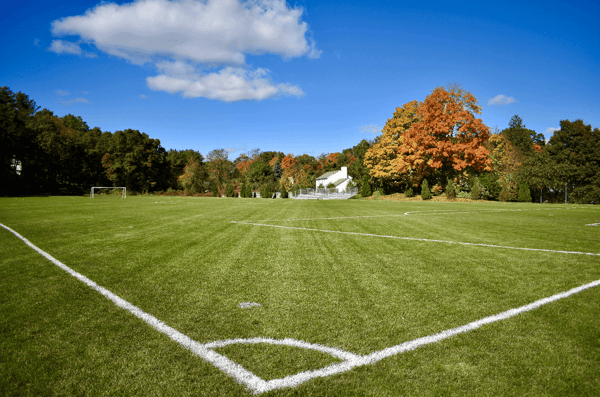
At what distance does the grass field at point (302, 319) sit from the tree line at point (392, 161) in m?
25.3

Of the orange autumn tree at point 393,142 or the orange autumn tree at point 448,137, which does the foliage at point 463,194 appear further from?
the orange autumn tree at point 393,142

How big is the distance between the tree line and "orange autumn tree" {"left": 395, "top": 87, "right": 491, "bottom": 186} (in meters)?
0.09

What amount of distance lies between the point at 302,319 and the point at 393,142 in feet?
114

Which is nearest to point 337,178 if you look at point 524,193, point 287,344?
point 524,193

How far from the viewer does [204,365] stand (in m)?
2.15

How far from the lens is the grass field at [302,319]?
1997mm

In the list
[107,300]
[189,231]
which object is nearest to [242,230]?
[189,231]

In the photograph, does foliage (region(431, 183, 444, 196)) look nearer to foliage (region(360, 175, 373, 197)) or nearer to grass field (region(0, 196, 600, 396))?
foliage (region(360, 175, 373, 197))

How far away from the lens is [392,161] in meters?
34.3

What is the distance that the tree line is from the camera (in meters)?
27.8

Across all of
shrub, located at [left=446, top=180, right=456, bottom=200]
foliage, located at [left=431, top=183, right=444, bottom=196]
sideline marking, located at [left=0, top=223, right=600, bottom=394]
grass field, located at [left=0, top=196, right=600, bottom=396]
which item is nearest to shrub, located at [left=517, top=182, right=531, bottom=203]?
shrub, located at [left=446, top=180, right=456, bottom=200]

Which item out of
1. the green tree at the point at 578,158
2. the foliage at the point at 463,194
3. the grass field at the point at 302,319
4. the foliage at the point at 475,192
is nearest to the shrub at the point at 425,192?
the foliage at the point at 463,194

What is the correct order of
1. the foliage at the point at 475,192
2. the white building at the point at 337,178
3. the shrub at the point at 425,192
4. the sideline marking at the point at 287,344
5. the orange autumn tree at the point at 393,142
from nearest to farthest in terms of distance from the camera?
the sideline marking at the point at 287,344, the foliage at the point at 475,192, the shrub at the point at 425,192, the orange autumn tree at the point at 393,142, the white building at the point at 337,178

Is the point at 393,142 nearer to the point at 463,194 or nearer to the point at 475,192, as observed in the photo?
the point at 463,194
